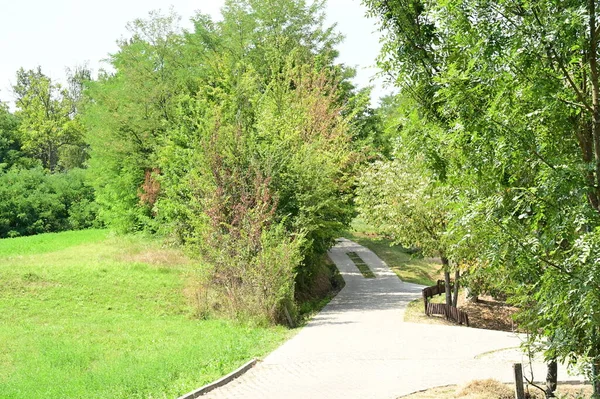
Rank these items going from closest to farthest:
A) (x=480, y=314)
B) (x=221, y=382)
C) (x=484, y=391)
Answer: (x=484, y=391) → (x=221, y=382) → (x=480, y=314)

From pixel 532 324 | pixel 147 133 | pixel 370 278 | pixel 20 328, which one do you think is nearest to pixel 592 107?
pixel 532 324

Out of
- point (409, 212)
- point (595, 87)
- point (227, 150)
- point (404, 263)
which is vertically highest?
point (227, 150)

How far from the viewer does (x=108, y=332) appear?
16953mm

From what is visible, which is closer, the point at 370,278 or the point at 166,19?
the point at 370,278

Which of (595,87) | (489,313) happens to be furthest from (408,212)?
(595,87)

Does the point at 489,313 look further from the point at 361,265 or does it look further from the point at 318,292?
the point at 361,265

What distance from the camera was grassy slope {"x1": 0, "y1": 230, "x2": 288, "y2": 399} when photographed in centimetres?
1182

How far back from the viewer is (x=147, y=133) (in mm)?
37906

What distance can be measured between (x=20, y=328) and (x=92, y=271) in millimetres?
7342

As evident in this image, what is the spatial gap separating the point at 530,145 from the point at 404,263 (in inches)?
1350

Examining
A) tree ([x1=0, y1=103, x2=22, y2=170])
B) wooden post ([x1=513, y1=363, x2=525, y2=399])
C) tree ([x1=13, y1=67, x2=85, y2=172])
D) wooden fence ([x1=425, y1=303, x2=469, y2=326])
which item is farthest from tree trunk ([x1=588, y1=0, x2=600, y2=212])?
tree ([x1=13, y1=67, x2=85, y2=172])

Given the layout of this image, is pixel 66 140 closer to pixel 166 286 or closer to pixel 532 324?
pixel 166 286

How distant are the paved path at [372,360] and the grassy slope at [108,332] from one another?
92 cm

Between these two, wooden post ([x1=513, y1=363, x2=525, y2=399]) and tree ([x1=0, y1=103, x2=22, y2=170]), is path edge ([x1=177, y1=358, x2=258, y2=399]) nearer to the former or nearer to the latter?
wooden post ([x1=513, y1=363, x2=525, y2=399])
